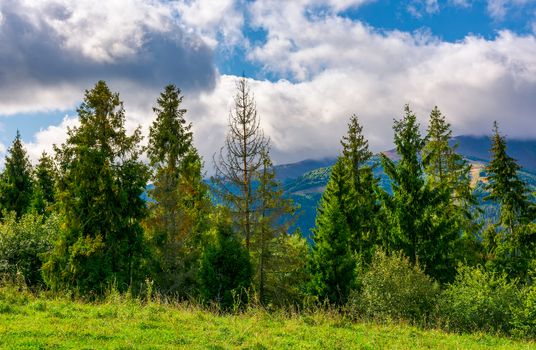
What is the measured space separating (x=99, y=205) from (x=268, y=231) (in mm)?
9917

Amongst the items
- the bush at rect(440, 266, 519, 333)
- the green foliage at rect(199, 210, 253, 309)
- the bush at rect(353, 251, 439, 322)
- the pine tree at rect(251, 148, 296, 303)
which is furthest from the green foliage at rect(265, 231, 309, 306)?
the bush at rect(440, 266, 519, 333)

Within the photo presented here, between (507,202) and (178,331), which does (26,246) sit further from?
(507,202)

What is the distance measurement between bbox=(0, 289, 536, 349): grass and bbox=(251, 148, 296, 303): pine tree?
38.1 ft

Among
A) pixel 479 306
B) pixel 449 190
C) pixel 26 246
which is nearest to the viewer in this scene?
pixel 479 306

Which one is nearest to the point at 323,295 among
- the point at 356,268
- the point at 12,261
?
the point at 356,268

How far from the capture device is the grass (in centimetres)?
875

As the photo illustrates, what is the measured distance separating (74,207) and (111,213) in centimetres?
202

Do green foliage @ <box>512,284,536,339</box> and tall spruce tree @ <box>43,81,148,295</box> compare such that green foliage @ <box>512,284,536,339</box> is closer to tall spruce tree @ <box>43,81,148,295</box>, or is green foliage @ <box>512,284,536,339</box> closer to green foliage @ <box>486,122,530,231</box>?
green foliage @ <box>486,122,530,231</box>

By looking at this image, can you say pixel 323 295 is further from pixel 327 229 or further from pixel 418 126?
pixel 418 126

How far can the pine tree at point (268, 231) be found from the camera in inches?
980

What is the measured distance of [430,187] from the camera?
3017 centimetres

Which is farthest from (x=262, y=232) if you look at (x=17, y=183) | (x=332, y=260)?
(x=17, y=183)

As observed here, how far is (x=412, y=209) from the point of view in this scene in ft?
96.7

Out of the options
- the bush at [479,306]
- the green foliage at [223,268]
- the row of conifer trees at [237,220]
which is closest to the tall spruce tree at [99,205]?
the row of conifer trees at [237,220]
